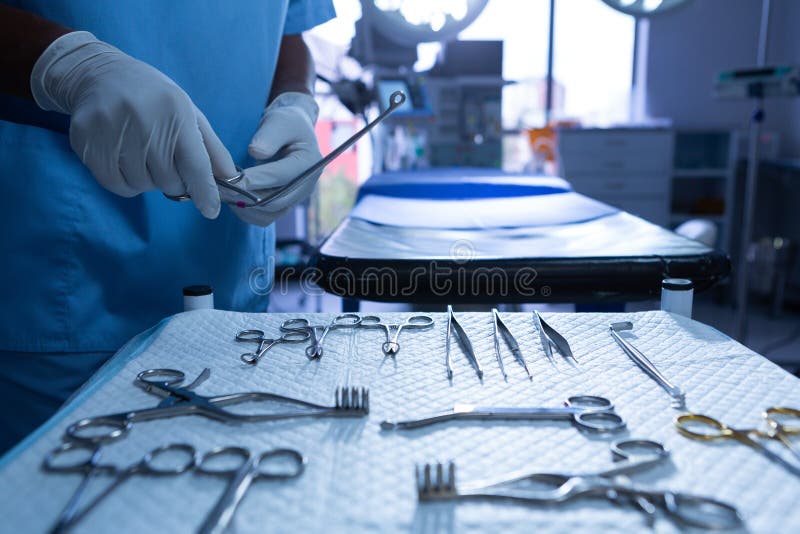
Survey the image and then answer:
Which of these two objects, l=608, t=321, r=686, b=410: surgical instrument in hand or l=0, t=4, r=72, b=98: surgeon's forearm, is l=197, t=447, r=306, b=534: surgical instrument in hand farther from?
l=0, t=4, r=72, b=98: surgeon's forearm

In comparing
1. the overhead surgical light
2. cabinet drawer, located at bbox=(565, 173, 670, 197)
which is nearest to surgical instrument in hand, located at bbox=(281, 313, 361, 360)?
the overhead surgical light

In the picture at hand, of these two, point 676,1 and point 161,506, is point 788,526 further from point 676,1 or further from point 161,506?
point 676,1

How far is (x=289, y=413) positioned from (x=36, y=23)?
1.76 ft

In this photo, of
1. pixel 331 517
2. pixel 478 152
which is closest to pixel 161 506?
pixel 331 517

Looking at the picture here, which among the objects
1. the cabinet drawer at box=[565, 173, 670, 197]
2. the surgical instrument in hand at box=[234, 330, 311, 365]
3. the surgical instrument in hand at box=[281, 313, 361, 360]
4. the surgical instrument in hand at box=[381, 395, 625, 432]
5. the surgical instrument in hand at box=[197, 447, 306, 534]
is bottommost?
the surgical instrument in hand at box=[197, 447, 306, 534]

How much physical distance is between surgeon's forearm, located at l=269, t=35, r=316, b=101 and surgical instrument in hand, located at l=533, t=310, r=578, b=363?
24.2 inches

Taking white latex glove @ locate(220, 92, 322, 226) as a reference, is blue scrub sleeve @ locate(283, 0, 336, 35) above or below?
above

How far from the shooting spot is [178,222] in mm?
898

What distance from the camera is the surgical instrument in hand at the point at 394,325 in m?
0.65

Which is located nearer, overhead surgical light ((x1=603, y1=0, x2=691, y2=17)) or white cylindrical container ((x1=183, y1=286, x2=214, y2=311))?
white cylindrical container ((x1=183, y1=286, x2=214, y2=311))

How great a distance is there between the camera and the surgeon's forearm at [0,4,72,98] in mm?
681

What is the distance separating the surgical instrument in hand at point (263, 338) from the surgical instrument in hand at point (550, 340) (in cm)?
25

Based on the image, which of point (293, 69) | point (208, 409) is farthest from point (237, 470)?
point (293, 69)

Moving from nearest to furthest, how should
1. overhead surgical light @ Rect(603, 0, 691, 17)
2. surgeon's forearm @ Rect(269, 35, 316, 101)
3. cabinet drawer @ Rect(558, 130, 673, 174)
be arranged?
1. surgeon's forearm @ Rect(269, 35, 316, 101)
2. overhead surgical light @ Rect(603, 0, 691, 17)
3. cabinet drawer @ Rect(558, 130, 673, 174)
